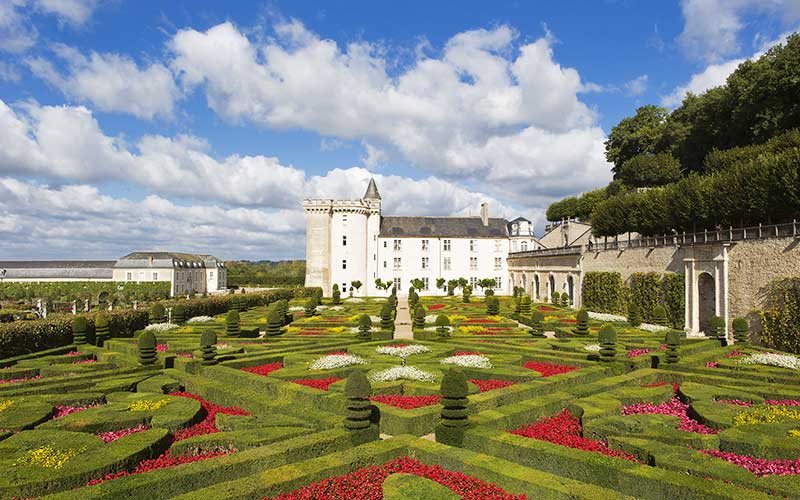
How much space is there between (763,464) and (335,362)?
40.4 feet

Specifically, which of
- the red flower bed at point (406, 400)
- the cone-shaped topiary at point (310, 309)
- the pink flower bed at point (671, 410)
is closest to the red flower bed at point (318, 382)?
the red flower bed at point (406, 400)

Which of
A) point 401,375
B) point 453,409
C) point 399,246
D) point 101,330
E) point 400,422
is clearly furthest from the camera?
point 399,246

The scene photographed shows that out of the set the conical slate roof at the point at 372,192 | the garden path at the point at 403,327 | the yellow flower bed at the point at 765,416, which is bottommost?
the garden path at the point at 403,327

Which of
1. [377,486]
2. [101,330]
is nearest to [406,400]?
[377,486]

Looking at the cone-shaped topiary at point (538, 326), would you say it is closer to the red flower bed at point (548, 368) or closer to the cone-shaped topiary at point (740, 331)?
the red flower bed at point (548, 368)

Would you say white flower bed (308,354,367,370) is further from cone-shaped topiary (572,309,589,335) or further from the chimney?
the chimney

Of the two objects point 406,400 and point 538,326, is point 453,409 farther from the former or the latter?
point 538,326

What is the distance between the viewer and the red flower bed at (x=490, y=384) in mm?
14326

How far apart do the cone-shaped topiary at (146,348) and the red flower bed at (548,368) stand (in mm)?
13792

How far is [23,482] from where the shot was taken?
767cm

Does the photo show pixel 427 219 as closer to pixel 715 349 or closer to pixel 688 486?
pixel 715 349

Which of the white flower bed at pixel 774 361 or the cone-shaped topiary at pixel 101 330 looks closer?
the white flower bed at pixel 774 361

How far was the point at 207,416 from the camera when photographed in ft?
40.9

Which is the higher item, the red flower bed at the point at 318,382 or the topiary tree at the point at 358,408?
the topiary tree at the point at 358,408
